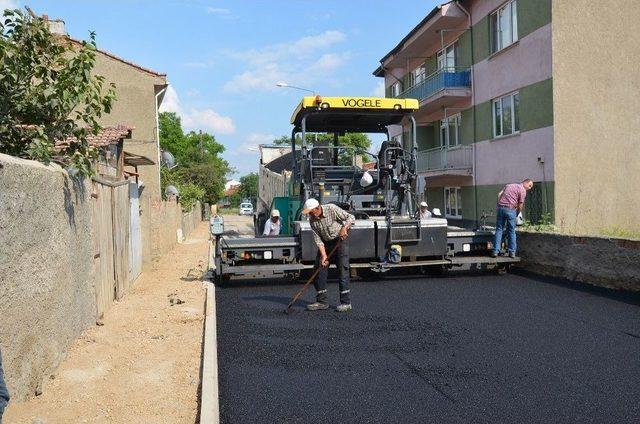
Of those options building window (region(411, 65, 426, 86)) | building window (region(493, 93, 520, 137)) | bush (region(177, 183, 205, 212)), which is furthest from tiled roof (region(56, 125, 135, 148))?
bush (region(177, 183, 205, 212))

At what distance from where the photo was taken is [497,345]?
6.24 metres

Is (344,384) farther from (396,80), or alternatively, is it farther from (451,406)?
(396,80)

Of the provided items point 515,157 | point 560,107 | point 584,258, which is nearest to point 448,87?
point 515,157

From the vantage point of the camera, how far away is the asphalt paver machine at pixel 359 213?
406 inches

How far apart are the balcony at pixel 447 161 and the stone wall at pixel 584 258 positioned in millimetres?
9913

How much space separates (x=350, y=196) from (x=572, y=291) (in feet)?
13.1

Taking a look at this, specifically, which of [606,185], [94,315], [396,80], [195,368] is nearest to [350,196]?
[94,315]

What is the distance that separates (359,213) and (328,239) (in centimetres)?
236

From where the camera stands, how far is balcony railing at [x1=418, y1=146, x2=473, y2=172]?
21.4 metres

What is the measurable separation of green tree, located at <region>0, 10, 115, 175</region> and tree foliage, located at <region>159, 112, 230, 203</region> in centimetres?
3058

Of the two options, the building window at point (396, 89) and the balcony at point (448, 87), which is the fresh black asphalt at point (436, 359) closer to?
the balcony at point (448, 87)

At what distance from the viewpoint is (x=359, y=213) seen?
422 inches

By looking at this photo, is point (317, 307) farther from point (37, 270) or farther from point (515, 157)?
point (515, 157)

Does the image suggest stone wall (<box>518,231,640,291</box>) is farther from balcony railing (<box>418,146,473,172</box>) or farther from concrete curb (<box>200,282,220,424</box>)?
balcony railing (<box>418,146,473,172</box>)
